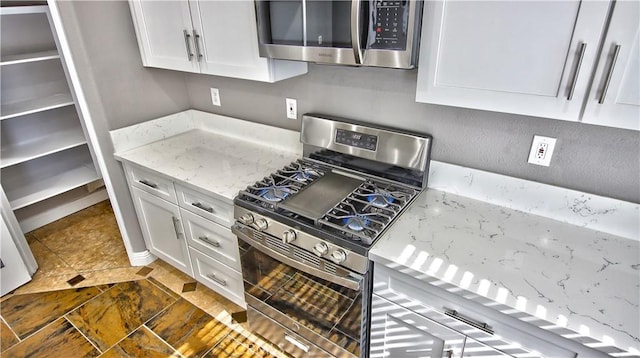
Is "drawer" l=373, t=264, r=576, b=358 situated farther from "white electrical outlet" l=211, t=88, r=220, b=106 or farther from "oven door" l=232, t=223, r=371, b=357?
"white electrical outlet" l=211, t=88, r=220, b=106

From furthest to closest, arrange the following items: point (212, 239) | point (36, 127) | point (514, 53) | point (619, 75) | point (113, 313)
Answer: point (36, 127) < point (113, 313) < point (212, 239) < point (514, 53) < point (619, 75)

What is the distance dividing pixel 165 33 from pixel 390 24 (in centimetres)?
134

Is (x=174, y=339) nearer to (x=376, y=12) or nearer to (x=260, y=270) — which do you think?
(x=260, y=270)

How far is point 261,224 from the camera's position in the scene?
5.02 feet

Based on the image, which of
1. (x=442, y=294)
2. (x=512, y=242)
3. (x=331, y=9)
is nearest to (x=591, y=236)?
(x=512, y=242)

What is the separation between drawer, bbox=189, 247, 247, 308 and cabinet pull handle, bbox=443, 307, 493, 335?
112cm

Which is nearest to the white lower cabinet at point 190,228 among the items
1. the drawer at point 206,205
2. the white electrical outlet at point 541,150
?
the drawer at point 206,205

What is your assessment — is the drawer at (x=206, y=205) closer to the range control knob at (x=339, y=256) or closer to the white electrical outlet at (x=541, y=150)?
the range control knob at (x=339, y=256)

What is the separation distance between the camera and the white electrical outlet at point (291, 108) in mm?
2033

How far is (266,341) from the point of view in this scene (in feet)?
6.49

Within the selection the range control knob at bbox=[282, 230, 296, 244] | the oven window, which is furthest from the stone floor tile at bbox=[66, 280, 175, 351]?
the range control knob at bbox=[282, 230, 296, 244]

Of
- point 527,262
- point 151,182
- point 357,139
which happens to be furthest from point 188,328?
point 527,262

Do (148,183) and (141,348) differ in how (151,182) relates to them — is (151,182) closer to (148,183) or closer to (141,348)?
(148,183)

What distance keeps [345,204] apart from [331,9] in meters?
0.75
